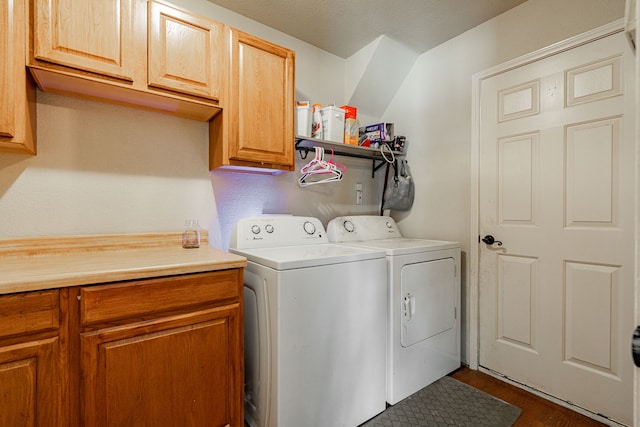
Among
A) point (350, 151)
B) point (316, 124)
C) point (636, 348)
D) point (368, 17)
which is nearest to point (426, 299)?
point (350, 151)

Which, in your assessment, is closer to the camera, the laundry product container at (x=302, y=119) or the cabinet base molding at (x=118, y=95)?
the cabinet base molding at (x=118, y=95)

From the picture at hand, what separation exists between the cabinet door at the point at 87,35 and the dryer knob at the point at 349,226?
1.57 metres

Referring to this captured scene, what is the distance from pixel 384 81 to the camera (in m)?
2.61

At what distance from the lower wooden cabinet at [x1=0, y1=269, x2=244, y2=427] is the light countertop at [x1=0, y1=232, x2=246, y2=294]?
0.13ft

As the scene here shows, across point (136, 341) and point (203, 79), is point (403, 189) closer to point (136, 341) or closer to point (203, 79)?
point (203, 79)

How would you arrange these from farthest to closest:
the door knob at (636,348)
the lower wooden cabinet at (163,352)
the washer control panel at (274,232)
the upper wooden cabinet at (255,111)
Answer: the washer control panel at (274,232), the upper wooden cabinet at (255,111), the lower wooden cabinet at (163,352), the door knob at (636,348)

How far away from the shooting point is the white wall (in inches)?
73.9

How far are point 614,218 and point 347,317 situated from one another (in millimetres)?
1511

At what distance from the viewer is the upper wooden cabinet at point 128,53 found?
49.9 inches

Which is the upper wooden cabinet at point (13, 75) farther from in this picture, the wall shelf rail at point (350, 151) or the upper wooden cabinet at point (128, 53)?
the wall shelf rail at point (350, 151)

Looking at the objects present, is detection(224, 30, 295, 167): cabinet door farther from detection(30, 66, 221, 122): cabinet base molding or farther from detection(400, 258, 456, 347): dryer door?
detection(400, 258, 456, 347): dryer door

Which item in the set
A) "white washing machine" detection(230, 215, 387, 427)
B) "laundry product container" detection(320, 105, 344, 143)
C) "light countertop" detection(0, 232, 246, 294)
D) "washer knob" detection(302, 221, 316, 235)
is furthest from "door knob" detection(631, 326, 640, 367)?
"laundry product container" detection(320, 105, 344, 143)

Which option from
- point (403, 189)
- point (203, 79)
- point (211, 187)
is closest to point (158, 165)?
point (211, 187)

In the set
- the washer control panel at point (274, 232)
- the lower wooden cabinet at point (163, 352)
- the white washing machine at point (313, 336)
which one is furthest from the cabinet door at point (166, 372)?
the washer control panel at point (274, 232)
